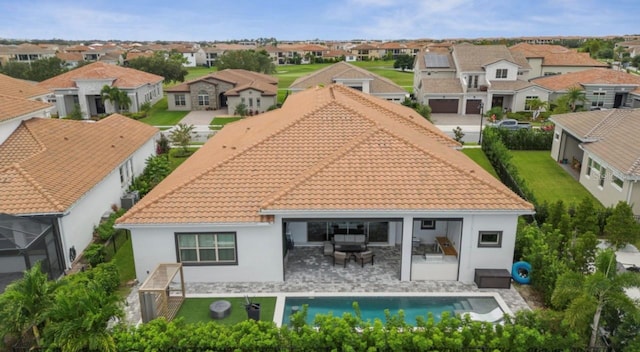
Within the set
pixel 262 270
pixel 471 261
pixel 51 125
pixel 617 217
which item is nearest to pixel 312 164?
pixel 262 270

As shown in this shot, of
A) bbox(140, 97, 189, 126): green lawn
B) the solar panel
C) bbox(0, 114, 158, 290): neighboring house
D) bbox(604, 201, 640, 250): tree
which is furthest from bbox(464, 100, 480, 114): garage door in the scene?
bbox(0, 114, 158, 290): neighboring house

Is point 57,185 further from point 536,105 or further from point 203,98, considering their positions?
point 536,105

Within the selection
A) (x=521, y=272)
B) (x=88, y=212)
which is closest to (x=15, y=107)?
(x=88, y=212)

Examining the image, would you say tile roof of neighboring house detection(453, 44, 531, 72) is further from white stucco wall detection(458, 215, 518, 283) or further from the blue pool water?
the blue pool water

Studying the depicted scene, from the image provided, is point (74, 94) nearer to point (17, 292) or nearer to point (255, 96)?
point (255, 96)

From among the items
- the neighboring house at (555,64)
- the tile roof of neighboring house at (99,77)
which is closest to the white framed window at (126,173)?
the tile roof of neighboring house at (99,77)

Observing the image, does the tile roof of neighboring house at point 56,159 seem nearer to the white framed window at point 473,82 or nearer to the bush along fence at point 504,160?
the bush along fence at point 504,160

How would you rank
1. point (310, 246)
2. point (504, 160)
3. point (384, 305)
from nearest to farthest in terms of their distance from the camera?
point (384, 305) < point (310, 246) < point (504, 160)
